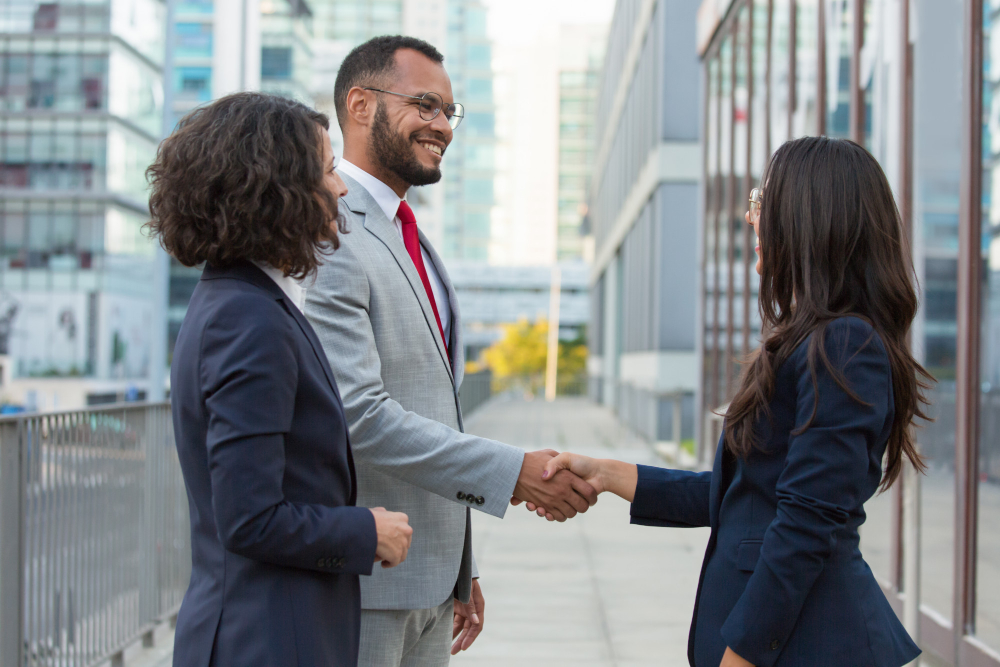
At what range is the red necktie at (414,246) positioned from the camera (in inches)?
97.0

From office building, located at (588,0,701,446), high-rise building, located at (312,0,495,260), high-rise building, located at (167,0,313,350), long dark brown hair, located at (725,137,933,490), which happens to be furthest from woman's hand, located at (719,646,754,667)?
high-rise building, located at (312,0,495,260)

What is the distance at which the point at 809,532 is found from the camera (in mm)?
1723

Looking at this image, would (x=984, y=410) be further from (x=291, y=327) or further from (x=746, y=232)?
(x=746, y=232)

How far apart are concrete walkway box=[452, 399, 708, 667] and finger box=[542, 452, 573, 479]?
8.30 feet

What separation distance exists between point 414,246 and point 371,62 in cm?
53

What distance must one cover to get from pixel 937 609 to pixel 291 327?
173 inches

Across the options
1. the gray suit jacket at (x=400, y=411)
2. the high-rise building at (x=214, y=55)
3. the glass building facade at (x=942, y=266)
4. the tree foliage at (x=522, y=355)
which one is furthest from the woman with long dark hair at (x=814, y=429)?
the tree foliage at (x=522, y=355)

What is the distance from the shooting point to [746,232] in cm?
1152

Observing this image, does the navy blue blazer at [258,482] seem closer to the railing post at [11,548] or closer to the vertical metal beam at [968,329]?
the railing post at [11,548]

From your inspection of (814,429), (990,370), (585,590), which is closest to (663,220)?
(585,590)

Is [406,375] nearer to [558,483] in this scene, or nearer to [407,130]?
[558,483]

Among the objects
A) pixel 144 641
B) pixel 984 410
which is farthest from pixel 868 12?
pixel 144 641

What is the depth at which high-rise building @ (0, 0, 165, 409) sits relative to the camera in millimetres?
55125

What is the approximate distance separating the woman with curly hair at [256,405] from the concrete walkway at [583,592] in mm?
3351
